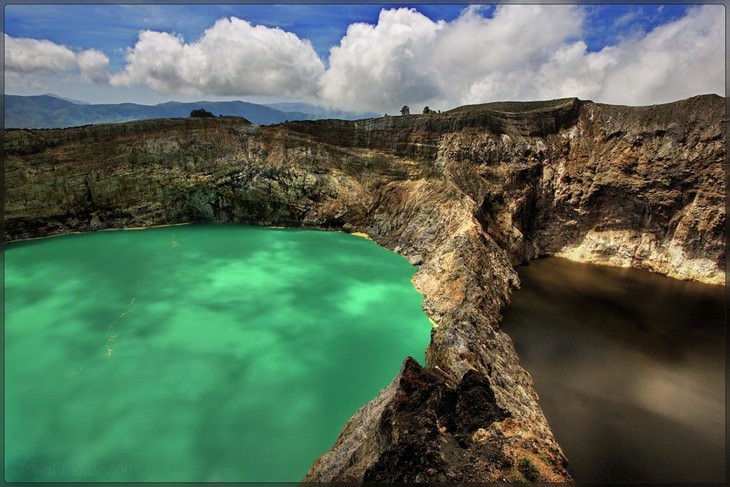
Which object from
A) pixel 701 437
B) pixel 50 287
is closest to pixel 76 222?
pixel 50 287

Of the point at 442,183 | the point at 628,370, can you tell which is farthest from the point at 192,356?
the point at 442,183

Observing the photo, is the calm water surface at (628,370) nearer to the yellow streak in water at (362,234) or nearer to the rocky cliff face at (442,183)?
the rocky cliff face at (442,183)

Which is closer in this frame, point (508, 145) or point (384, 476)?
point (384, 476)

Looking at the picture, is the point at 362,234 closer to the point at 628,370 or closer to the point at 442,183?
the point at 442,183

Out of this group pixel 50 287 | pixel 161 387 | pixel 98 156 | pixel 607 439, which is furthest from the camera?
pixel 98 156

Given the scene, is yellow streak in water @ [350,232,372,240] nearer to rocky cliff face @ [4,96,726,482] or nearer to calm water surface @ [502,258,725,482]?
rocky cliff face @ [4,96,726,482]

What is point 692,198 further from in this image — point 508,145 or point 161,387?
point 161,387
